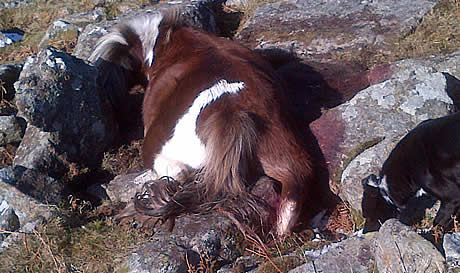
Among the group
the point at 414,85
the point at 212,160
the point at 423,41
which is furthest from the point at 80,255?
the point at 423,41

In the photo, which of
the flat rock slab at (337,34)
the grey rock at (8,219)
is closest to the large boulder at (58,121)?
the grey rock at (8,219)

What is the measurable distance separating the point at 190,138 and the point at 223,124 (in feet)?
1.04

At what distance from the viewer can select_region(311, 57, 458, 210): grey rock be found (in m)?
3.73

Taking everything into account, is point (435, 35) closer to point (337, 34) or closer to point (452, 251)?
point (337, 34)

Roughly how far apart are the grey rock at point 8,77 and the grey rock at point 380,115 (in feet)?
9.66

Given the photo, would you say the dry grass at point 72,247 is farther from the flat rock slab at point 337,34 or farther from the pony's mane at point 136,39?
the flat rock slab at point 337,34

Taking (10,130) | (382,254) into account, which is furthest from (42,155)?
(382,254)

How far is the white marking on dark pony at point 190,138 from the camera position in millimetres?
3588

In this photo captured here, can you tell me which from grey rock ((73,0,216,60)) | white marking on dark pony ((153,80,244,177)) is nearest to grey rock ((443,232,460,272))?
white marking on dark pony ((153,80,244,177))

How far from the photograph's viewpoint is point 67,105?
14.0 ft

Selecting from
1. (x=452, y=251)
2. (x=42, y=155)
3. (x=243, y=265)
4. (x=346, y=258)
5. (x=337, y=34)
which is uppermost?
(x=337, y=34)

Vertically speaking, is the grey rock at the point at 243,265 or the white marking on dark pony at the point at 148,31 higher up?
the white marking on dark pony at the point at 148,31

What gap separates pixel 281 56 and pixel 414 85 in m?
A: 1.57

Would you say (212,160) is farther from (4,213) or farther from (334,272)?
(4,213)
